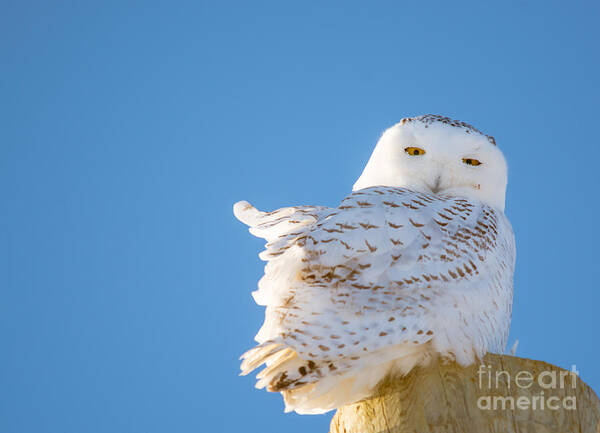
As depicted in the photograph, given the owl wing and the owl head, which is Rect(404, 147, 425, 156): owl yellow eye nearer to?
the owl head

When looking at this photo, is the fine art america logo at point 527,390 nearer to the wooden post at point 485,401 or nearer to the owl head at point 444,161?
the wooden post at point 485,401

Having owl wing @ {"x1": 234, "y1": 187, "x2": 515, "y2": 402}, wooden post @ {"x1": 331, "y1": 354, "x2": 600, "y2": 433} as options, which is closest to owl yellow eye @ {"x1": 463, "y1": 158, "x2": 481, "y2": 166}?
owl wing @ {"x1": 234, "y1": 187, "x2": 515, "y2": 402}

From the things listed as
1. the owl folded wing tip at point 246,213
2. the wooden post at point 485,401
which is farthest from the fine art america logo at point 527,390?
the owl folded wing tip at point 246,213

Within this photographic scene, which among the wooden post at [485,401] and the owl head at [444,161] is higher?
the owl head at [444,161]

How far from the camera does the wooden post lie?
227 centimetres

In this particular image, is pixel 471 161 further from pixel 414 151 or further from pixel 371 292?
pixel 371 292

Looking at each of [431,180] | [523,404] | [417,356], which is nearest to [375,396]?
[417,356]

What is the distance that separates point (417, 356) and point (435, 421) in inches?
14.2

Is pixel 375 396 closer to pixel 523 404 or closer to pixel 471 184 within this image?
pixel 523 404

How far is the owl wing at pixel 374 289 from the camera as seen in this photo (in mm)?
2504

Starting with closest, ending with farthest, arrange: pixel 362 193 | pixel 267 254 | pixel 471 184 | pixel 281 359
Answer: pixel 281 359, pixel 267 254, pixel 362 193, pixel 471 184

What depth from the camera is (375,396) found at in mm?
2557

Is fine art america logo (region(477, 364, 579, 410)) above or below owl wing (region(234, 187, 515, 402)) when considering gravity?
below

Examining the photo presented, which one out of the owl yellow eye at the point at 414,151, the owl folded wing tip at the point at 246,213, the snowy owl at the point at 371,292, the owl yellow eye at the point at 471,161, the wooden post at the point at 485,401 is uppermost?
the owl yellow eye at the point at 414,151
